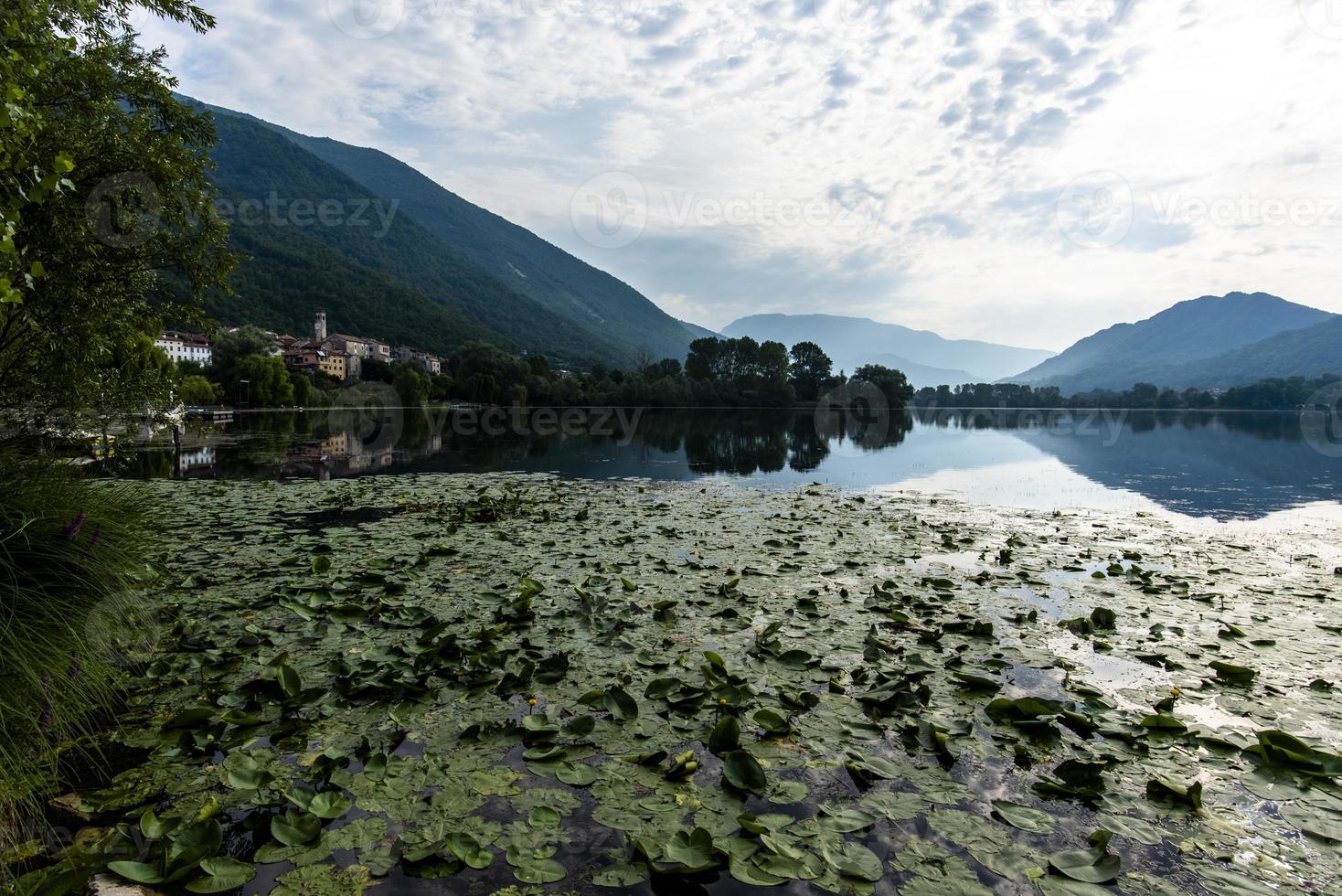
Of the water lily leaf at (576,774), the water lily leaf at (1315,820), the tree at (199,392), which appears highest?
the tree at (199,392)

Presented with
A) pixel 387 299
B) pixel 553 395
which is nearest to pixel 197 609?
pixel 553 395

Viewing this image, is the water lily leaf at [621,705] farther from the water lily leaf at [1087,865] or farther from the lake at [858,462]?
the lake at [858,462]

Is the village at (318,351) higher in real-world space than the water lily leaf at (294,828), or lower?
higher

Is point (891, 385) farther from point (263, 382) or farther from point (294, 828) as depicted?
point (294, 828)

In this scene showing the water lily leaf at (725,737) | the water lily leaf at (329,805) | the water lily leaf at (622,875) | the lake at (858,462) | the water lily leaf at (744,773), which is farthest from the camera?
the lake at (858,462)

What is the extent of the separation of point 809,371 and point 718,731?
122941 millimetres

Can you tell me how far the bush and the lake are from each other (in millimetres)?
11918

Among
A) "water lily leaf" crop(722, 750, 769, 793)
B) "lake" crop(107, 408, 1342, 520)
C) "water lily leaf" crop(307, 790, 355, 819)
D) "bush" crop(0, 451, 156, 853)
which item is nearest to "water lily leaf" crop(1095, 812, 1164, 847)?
"water lily leaf" crop(722, 750, 769, 793)

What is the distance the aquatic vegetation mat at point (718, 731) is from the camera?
339 cm

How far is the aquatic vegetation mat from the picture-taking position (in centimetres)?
339

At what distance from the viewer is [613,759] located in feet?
14.3

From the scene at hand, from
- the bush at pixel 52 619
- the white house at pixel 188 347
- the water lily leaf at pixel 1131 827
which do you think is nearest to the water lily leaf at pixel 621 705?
the water lily leaf at pixel 1131 827

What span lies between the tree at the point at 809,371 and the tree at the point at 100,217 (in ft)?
368

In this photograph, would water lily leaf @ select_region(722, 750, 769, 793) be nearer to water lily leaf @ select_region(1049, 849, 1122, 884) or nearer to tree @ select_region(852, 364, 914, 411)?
water lily leaf @ select_region(1049, 849, 1122, 884)
